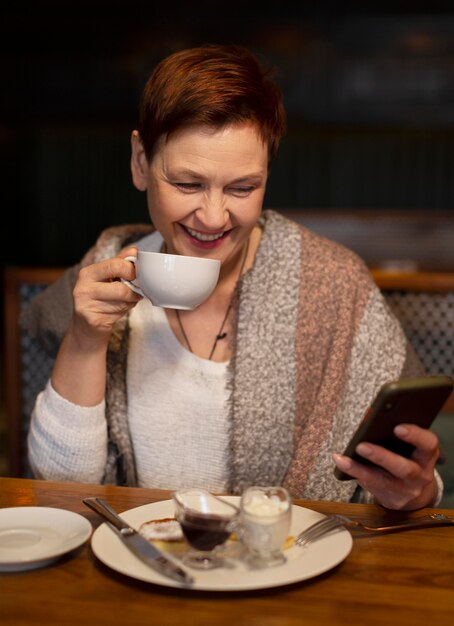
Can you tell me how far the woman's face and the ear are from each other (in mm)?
53

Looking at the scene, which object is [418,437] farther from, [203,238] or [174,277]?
[203,238]

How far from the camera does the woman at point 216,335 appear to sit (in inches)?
55.5

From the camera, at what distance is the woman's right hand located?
1321mm

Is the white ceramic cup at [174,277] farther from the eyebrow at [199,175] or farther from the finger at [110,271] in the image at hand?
the eyebrow at [199,175]

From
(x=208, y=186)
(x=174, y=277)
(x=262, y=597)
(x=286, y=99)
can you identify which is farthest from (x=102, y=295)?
(x=286, y=99)

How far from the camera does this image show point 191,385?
1584mm

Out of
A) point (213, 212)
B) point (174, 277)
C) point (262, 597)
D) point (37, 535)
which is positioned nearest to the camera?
point (262, 597)

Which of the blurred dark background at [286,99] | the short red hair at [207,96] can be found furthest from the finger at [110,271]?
the blurred dark background at [286,99]

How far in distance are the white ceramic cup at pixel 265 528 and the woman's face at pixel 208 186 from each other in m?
0.59

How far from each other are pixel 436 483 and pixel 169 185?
26.8 inches

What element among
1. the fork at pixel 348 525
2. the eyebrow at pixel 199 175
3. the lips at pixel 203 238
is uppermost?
the eyebrow at pixel 199 175

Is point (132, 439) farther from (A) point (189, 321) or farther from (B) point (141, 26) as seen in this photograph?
(B) point (141, 26)

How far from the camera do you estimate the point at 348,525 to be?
107 centimetres

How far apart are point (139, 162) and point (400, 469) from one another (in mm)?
796
